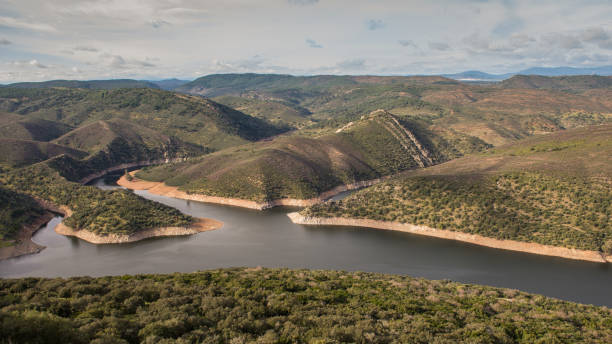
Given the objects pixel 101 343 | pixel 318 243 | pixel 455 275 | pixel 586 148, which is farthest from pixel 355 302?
pixel 586 148

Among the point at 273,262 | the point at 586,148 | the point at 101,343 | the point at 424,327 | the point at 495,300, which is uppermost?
the point at 586,148

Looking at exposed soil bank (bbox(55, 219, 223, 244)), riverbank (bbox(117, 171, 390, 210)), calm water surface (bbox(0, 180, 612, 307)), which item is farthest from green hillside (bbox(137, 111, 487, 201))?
calm water surface (bbox(0, 180, 612, 307))

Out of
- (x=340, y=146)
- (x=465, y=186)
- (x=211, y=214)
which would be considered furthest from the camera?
(x=340, y=146)

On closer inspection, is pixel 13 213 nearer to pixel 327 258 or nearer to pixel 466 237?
pixel 327 258

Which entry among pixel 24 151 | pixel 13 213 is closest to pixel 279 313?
pixel 13 213

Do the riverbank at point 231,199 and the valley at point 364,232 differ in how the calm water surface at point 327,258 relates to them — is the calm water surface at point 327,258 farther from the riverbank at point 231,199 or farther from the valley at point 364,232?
the riverbank at point 231,199

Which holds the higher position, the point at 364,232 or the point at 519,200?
the point at 519,200

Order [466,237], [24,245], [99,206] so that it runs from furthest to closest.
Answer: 1. [99,206]
2. [466,237]
3. [24,245]

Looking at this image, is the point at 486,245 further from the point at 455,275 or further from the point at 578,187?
the point at 578,187
